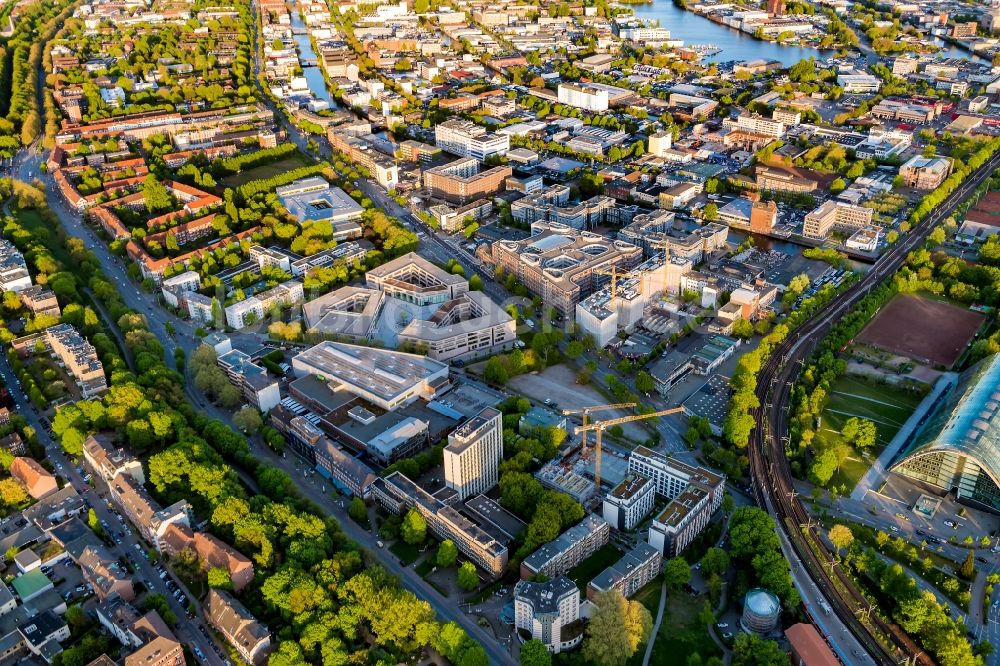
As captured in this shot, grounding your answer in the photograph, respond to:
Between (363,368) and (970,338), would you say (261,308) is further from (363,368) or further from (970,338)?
(970,338)

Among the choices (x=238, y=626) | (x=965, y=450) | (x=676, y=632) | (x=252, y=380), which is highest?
(x=965, y=450)

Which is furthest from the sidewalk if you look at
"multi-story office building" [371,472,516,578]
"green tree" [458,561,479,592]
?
"green tree" [458,561,479,592]

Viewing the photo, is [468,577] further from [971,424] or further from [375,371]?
[971,424]

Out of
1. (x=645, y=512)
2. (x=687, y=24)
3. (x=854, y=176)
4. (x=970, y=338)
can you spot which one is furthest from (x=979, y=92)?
(x=645, y=512)

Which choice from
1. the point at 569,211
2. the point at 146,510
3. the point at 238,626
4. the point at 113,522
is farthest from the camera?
the point at 569,211

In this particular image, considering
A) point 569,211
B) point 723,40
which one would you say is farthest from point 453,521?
point 723,40

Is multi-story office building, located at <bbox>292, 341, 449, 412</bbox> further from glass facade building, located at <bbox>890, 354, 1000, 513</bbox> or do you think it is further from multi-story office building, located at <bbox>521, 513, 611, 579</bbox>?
glass facade building, located at <bbox>890, 354, 1000, 513</bbox>

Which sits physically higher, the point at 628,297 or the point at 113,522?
the point at 628,297
